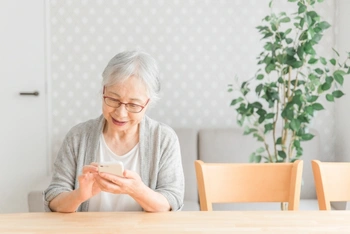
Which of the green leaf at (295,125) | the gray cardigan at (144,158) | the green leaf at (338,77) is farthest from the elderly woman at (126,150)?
the green leaf at (338,77)

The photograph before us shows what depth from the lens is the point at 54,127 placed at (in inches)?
165

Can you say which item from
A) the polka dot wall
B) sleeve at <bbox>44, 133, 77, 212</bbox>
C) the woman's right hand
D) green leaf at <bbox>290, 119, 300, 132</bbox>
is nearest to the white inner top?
sleeve at <bbox>44, 133, 77, 212</bbox>

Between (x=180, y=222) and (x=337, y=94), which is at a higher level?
(x=337, y=94)

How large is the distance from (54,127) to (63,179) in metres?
2.16

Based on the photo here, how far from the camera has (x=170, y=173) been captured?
2.13m

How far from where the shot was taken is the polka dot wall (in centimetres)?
409

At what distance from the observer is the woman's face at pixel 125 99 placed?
6.61 ft

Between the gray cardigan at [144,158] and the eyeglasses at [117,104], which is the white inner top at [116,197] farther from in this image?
the eyeglasses at [117,104]

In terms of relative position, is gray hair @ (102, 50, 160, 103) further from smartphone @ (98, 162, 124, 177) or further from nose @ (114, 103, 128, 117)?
smartphone @ (98, 162, 124, 177)

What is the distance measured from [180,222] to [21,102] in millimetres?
2658

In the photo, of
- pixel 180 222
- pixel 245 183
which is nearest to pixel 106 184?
pixel 180 222

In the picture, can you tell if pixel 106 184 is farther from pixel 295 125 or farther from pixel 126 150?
pixel 295 125

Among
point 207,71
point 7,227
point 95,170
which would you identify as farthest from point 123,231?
point 207,71

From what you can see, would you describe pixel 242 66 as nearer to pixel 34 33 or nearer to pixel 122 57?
pixel 34 33
